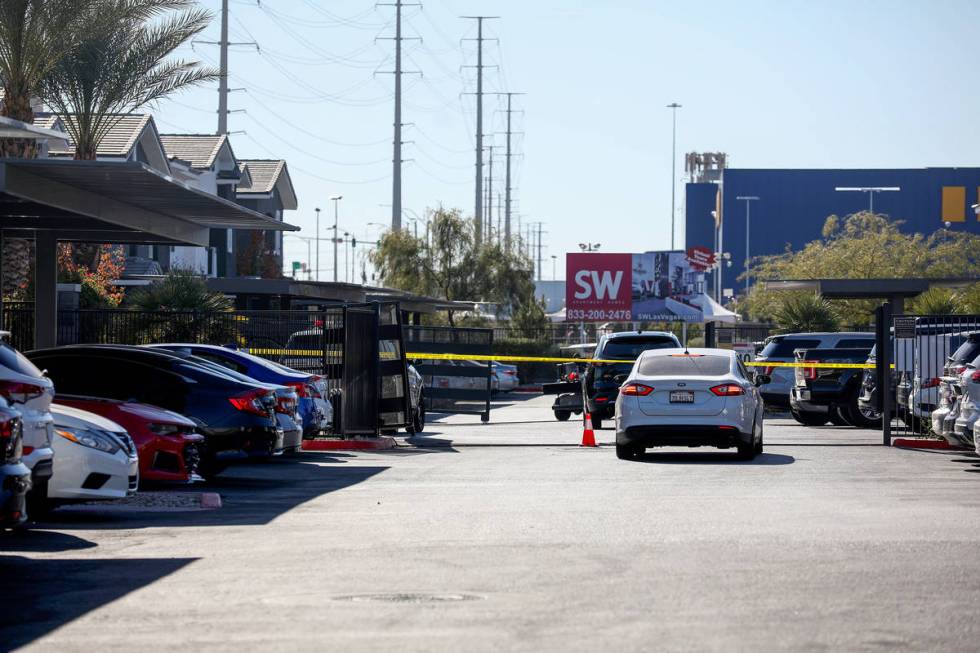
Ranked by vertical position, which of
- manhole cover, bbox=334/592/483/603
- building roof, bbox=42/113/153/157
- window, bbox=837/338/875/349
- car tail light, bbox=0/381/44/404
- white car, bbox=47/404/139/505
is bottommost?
manhole cover, bbox=334/592/483/603

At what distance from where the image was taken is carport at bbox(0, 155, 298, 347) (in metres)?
18.5

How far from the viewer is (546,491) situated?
16281mm

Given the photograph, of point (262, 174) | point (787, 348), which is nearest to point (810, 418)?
point (787, 348)

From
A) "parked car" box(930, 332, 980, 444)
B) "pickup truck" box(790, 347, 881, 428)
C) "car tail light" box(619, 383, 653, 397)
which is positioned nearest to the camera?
"parked car" box(930, 332, 980, 444)

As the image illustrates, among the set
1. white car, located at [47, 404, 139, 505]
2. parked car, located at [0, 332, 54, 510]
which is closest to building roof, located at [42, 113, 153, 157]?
white car, located at [47, 404, 139, 505]

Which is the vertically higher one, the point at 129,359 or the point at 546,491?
the point at 129,359

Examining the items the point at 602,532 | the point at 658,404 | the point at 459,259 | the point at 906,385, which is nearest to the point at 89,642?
the point at 602,532

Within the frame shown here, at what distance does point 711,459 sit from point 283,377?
6.04m

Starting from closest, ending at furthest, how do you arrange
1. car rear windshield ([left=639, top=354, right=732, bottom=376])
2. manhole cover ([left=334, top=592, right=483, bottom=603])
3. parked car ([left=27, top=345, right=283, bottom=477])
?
manhole cover ([left=334, top=592, right=483, bottom=603])
parked car ([left=27, top=345, right=283, bottom=477])
car rear windshield ([left=639, top=354, right=732, bottom=376])

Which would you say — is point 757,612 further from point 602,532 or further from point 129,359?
point 129,359

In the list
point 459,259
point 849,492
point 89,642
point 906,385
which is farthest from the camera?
point 459,259

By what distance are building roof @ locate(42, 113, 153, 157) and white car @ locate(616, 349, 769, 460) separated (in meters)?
27.8

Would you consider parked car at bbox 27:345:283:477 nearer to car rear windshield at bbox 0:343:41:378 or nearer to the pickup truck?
car rear windshield at bbox 0:343:41:378

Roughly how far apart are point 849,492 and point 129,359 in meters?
8.20
